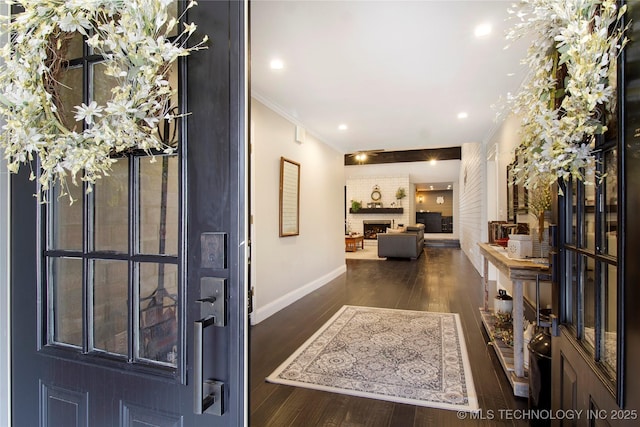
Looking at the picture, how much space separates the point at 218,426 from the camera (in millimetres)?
874

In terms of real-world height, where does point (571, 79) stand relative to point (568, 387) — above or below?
above

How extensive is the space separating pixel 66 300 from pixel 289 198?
3549 millimetres

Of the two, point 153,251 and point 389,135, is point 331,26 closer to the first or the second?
point 153,251

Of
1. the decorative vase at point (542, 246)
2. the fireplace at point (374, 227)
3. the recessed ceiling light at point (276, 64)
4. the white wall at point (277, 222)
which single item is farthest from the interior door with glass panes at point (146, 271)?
the fireplace at point (374, 227)

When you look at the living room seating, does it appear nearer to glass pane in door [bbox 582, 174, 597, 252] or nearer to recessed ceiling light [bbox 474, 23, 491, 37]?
recessed ceiling light [bbox 474, 23, 491, 37]

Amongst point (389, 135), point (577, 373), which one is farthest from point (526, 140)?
point (389, 135)

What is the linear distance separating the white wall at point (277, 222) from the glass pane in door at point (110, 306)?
270 centimetres

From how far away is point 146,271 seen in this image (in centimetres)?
96

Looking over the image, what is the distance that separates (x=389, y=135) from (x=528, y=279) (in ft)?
13.3

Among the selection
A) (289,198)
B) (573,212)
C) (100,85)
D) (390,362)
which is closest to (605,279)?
(573,212)

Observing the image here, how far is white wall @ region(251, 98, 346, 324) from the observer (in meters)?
3.84

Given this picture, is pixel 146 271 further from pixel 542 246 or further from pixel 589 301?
pixel 542 246

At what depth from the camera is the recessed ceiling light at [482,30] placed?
2426 millimetres

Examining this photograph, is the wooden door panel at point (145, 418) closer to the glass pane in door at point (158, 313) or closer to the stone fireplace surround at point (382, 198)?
the glass pane in door at point (158, 313)
